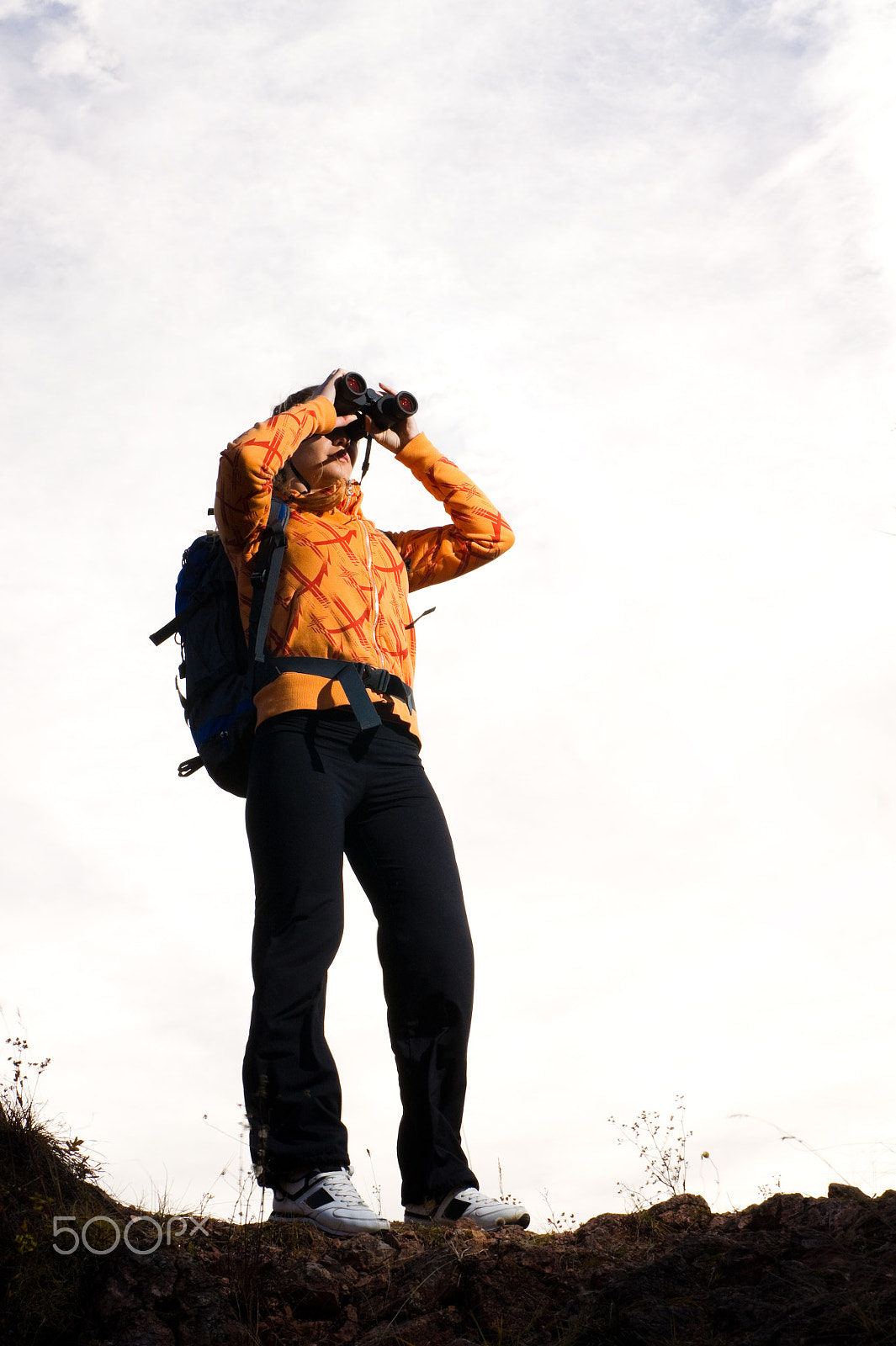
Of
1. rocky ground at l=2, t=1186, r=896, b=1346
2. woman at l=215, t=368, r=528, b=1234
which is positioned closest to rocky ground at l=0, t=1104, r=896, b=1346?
rocky ground at l=2, t=1186, r=896, b=1346

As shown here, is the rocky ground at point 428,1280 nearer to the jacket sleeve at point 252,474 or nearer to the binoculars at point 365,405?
the jacket sleeve at point 252,474

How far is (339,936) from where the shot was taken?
12.3ft

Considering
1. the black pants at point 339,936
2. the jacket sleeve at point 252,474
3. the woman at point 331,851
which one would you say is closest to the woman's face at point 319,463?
the woman at point 331,851

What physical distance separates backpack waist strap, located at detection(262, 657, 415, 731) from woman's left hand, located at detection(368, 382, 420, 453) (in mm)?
1141

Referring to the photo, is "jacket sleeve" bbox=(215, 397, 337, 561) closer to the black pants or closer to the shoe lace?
the black pants

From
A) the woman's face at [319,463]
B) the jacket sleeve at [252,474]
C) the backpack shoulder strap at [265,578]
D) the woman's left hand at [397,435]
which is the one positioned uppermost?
the woman's left hand at [397,435]

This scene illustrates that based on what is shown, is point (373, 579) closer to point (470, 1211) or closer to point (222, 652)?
point (222, 652)

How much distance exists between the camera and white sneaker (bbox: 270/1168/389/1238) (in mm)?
3373

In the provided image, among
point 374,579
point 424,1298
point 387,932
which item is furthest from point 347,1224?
point 374,579

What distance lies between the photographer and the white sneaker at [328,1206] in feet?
11.1

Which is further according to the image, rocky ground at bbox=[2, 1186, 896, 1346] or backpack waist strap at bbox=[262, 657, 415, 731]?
backpack waist strap at bbox=[262, 657, 415, 731]

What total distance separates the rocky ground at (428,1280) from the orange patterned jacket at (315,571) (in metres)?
Answer: 1.61

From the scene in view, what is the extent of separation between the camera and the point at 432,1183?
360 centimetres

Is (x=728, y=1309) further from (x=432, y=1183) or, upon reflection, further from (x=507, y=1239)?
(x=432, y=1183)
